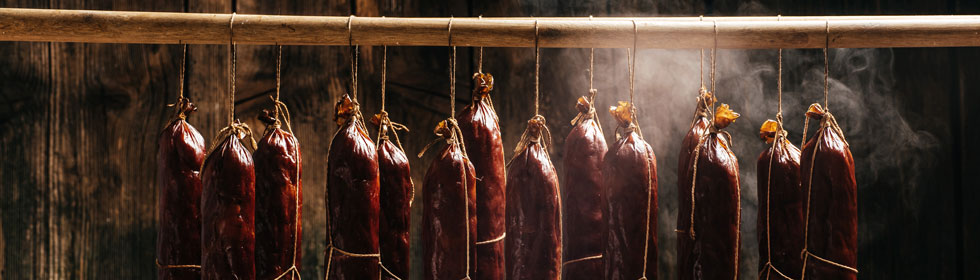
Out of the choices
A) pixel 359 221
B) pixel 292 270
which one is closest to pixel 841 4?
pixel 359 221

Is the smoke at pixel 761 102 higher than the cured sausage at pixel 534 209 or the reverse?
higher

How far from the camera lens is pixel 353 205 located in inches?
57.5

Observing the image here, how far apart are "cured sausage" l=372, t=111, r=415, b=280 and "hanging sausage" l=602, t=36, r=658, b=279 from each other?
469mm

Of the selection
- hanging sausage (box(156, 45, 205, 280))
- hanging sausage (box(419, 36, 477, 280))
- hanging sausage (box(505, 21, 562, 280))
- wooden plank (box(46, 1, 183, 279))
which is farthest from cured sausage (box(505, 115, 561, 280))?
wooden plank (box(46, 1, 183, 279))

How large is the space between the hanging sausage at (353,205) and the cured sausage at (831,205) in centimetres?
98

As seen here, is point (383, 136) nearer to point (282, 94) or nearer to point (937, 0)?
point (282, 94)

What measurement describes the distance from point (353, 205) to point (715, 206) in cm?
80

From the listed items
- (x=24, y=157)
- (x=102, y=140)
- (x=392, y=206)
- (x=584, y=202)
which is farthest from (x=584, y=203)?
(x=24, y=157)

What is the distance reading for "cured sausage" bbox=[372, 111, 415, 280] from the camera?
1520mm

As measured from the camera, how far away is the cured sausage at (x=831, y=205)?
1505 millimetres

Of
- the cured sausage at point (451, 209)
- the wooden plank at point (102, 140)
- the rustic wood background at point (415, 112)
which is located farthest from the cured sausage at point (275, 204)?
the wooden plank at point (102, 140)

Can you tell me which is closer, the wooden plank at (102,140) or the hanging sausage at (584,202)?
the hanging sausage at (584,202)

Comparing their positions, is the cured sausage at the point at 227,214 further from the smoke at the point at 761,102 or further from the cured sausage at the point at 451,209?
the smoke at the point at 761,102

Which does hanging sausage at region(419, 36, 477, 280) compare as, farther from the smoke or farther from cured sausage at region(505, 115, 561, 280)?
the smoke
